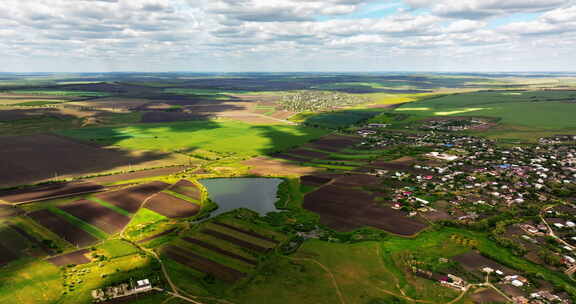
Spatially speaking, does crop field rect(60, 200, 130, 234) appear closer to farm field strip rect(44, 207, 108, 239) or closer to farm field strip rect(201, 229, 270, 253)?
farm field strip rect(44, 207, 108, 239)

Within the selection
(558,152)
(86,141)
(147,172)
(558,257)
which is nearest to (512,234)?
(558,257)

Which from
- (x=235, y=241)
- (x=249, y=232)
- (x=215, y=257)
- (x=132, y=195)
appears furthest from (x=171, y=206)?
(x=215, y=257)

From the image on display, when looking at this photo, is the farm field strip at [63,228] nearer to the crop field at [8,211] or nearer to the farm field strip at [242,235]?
the crop field at [8,211]

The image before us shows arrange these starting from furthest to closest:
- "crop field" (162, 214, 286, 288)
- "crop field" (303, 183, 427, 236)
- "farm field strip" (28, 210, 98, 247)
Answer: "crop field" (303, 183, 427, 236) < "farm field strip" (28, 210, 98, 247) < "crop field" (162, 214, 286, 288)

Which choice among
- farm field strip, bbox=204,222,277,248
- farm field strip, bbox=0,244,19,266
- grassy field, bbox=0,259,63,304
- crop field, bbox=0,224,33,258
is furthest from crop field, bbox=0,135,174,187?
farm field strip, bbox=204,222,277,248

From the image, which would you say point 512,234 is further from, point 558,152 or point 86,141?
point 86,141

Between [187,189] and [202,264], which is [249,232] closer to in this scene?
[202,264]
